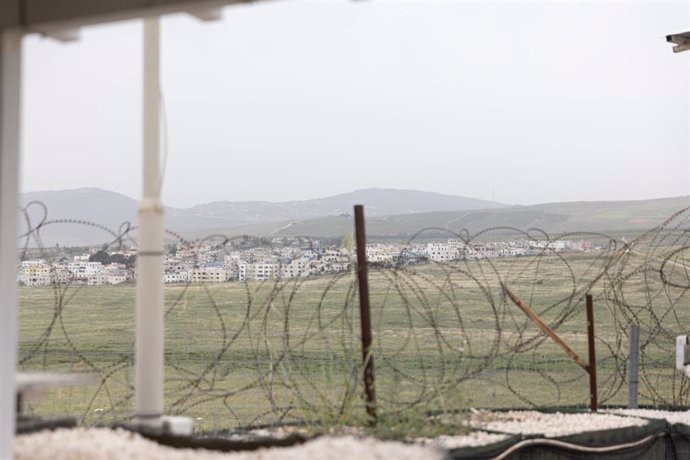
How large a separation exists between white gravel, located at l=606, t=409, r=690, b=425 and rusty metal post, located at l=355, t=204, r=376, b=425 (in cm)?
233

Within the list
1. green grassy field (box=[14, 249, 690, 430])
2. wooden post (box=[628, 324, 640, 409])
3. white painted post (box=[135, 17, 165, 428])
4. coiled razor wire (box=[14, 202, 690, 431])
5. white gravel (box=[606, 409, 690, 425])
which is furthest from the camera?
green grassy field (box=[14, 249, 690, 430])

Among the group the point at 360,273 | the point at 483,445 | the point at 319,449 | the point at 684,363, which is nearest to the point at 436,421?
the point at 483,445

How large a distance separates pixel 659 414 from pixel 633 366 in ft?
2.21

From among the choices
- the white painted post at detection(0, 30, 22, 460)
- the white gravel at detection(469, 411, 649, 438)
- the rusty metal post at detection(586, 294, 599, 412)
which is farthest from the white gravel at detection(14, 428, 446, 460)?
the rusty metal post at detection(586, 294, 599, 412)

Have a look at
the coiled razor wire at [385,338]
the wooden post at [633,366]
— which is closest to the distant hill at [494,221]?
the coiled razor wire at [385,338]

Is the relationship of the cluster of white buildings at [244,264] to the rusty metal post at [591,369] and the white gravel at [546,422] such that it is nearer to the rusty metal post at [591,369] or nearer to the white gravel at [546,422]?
the white gravel at [546,422]

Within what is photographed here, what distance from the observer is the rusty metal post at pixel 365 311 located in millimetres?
6777

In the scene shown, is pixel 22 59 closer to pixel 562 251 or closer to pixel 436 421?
pixel 436 421

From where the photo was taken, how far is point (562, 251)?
346 inches

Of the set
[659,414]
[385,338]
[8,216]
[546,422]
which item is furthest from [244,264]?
[385,338]

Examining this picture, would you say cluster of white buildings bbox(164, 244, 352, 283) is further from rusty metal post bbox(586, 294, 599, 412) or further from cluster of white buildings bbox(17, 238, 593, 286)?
rusty metal post bbox(586, 294, 599, 412)

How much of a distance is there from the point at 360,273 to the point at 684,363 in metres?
3.54

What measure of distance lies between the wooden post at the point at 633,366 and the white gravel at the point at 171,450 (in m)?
4.23

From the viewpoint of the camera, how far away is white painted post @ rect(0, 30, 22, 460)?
168 inches
